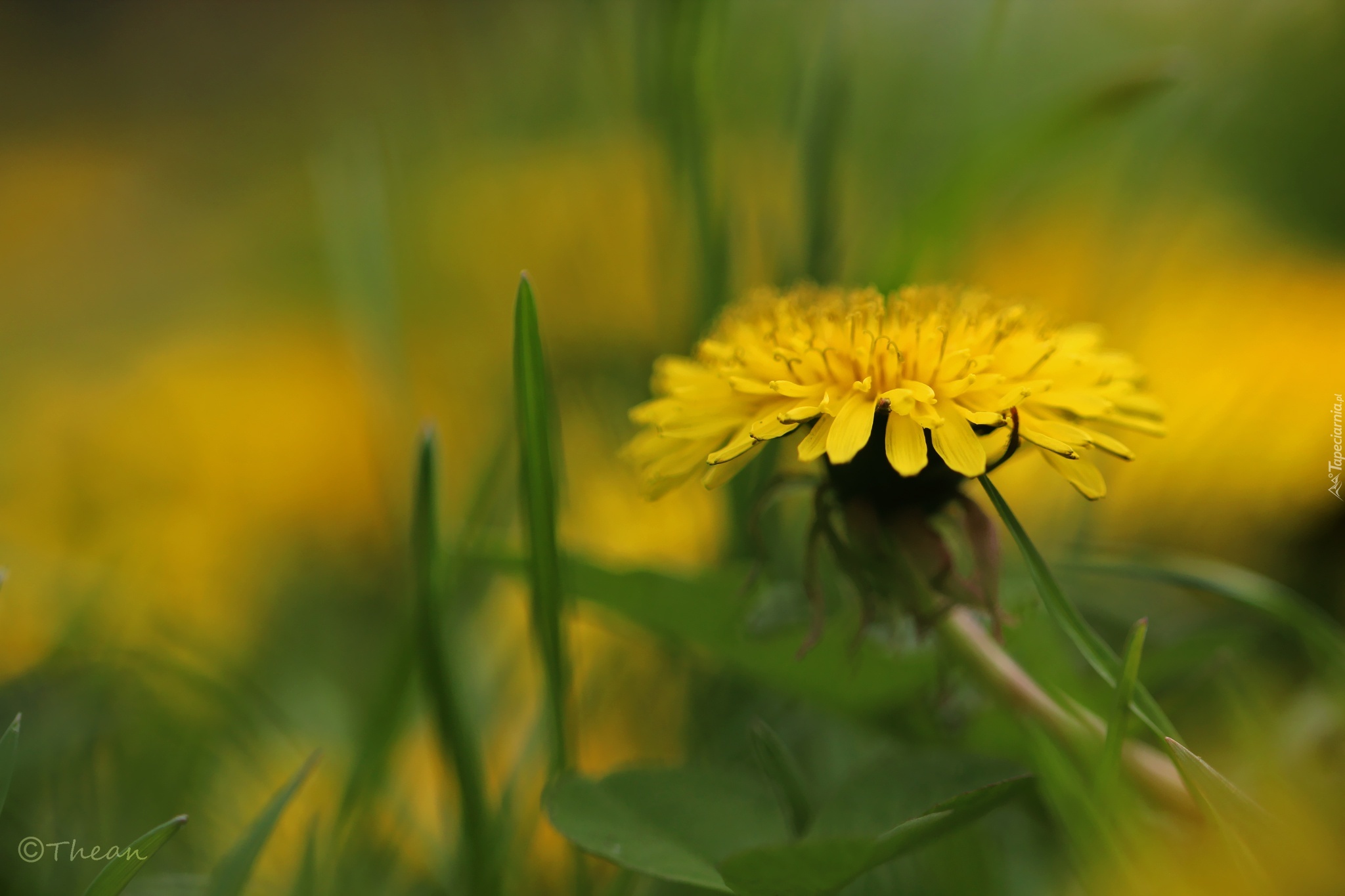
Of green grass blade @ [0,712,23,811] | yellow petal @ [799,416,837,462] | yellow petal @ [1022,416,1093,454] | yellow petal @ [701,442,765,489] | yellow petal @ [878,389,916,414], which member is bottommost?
green grass blade @ [0,712,23,811]

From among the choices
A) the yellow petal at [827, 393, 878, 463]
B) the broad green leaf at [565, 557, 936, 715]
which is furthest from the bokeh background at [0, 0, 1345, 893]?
the yellow petal at [827, 393, 878, 463]

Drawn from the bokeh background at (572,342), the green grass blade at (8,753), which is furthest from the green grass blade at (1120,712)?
the green grass blade at (8,753)

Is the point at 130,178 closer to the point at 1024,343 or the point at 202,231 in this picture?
the point at 202,231

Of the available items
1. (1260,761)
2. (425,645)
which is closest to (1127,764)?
(1260,761)

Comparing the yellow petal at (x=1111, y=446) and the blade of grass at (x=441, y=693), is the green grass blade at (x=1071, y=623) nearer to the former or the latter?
the yellow petal at (x=1111, y=446)

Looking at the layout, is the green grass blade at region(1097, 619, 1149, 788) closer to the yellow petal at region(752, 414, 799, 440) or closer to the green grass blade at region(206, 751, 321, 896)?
the yellow petal at region(752, 414, 799, 440)

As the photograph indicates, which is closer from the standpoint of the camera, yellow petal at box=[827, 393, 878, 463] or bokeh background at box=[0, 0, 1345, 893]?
yellow petal at box=[827, 393, 878, 463]
